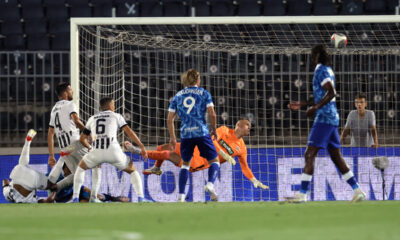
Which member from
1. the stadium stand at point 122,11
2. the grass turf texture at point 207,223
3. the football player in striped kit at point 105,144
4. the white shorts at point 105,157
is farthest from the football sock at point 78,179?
A: the stadium stand at point 122,11

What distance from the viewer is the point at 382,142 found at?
42.6 ft

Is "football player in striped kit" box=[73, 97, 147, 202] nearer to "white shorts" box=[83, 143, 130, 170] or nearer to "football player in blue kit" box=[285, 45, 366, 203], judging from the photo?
"white shorts" box=[83, 143, 130, 170]

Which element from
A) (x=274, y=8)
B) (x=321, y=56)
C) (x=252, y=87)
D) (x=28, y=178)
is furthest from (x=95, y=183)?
(x=274, y=8)

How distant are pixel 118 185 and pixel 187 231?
672 cm

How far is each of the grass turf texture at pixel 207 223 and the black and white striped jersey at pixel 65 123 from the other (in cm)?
260

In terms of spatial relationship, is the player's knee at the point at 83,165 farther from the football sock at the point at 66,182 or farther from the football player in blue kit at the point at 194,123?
the football player in blue kit at the point at 194,123

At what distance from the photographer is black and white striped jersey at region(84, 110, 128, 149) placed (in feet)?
31.0

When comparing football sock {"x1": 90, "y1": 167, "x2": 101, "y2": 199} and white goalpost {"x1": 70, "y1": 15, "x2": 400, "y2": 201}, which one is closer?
football sock {"x1": 90, "y1": 167, "x2": 101, "y2": 199}

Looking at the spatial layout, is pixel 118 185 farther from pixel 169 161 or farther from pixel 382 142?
pixel 382 142

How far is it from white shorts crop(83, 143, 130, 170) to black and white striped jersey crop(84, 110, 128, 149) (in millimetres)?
64

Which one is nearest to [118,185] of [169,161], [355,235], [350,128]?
[169,161]

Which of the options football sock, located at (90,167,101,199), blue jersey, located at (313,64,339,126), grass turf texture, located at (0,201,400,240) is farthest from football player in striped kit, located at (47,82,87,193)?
blue jersey, located at (313,64,339,126)

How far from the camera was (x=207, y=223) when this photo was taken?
564 centimetres

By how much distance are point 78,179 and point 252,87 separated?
5.28 meters
